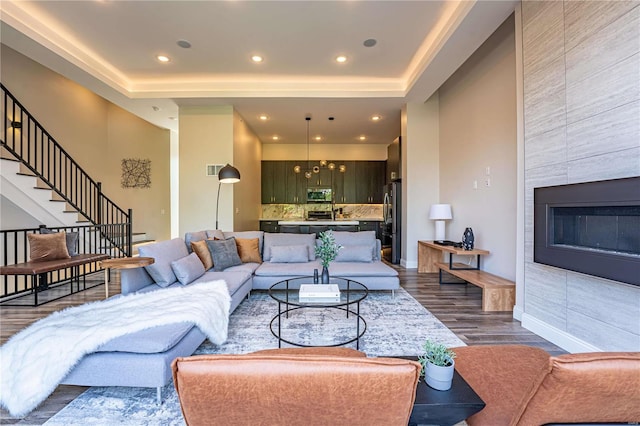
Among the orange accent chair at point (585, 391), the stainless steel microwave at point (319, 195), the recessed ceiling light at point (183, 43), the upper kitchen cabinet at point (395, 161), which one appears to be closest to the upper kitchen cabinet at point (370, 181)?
the stainless steel microwave at point (319, 195)

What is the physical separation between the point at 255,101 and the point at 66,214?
154 inches

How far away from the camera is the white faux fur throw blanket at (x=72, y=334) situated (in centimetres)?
161

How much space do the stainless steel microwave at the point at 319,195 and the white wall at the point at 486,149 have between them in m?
3.86

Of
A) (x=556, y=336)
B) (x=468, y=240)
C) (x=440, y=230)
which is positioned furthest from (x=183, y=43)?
(x=556, y=336)

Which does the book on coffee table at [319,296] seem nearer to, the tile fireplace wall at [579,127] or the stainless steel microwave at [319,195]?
the tile fireplace wall at [579,127]

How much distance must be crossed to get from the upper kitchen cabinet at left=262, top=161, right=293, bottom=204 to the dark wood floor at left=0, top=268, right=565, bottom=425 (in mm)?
4595

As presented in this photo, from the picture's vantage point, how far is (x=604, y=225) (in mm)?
2113

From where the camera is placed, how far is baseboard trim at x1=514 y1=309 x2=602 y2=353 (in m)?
2.26

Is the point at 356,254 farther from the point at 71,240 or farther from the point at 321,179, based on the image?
the point at 321,179

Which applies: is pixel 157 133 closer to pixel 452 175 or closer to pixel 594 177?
pixel 452 175

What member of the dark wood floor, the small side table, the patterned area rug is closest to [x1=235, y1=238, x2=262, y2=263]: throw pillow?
the patterned area rug

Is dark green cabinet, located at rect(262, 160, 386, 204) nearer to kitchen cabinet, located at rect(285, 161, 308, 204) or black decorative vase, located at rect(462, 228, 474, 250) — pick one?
kitchen cabinet, located at rect(285, 161, 308, 204)

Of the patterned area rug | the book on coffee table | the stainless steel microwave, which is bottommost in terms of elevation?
the patterned area rug

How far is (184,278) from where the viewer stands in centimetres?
299
